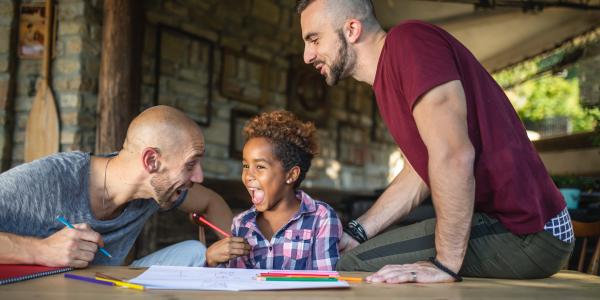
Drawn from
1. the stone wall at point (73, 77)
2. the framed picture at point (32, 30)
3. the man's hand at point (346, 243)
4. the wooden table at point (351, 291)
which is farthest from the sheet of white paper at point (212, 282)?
the framed picture at point (32, 30)

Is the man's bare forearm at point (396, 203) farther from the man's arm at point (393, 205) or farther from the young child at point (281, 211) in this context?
the young child at point (281, 211)

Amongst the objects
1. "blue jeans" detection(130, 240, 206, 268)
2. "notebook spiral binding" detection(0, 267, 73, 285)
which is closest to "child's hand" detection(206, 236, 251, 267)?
"blue jeans" detection(130, 240, 206, 268)

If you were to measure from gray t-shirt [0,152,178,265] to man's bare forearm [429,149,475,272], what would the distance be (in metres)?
1.28

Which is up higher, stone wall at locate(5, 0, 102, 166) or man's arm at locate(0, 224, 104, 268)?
stone wall at locate(5, 0, 102, 166)

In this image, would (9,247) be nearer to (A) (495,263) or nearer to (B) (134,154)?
(B) (134,154)

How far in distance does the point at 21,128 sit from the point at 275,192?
2.73m

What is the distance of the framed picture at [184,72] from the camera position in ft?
16.9

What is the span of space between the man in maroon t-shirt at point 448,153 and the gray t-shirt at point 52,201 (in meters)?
0.93

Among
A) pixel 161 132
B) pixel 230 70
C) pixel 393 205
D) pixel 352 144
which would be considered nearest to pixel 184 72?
pixel 230 70

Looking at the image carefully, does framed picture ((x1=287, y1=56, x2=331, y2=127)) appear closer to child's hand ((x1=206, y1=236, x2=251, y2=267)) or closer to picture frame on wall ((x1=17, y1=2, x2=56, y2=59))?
picture frame on wall ((x1=17, y1=2, x2=56, y2=59))

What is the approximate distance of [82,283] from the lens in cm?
152

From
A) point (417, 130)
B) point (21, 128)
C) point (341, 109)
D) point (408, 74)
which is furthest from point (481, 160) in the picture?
point (341, 109)

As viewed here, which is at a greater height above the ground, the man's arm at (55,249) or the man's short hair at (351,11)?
the man's short hair at (351,11)

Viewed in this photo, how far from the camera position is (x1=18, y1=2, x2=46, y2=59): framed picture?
4484 millimetres
